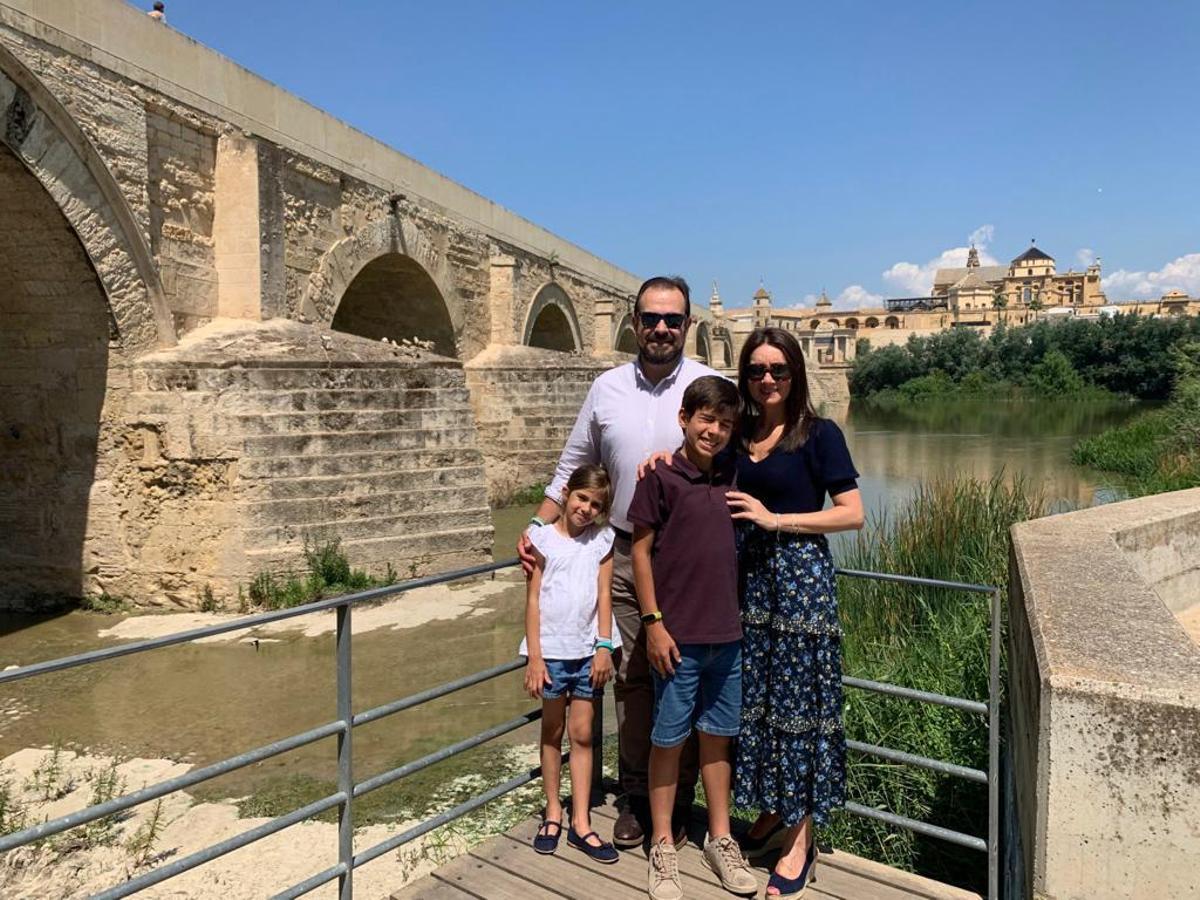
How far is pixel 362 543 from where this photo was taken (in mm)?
7906

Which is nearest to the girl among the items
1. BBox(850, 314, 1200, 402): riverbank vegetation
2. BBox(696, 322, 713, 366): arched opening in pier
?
BBox(696, 322, 713, 366): arched opening in pier

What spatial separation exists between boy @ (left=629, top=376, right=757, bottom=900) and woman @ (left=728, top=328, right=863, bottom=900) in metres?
0.06

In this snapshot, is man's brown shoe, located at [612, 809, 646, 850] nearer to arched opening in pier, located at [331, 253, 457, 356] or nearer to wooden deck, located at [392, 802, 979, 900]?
wooden deck, located at [392, 802, 979, 900]

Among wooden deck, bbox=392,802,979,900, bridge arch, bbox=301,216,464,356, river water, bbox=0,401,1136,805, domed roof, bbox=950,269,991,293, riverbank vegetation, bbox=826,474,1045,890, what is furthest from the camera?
domed roof, bbox=950,269,991,293

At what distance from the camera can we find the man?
2674 millimetres

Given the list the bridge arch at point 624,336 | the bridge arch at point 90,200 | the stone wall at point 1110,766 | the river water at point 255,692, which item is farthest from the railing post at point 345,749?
the bridge arch at point 624,336

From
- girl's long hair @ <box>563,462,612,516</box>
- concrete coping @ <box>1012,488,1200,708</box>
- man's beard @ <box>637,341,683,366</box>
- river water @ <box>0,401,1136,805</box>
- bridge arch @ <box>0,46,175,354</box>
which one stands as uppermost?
bridge arch @ <box>0,46,175,354</box>

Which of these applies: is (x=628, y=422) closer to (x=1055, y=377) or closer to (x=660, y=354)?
(x=660, y=354)

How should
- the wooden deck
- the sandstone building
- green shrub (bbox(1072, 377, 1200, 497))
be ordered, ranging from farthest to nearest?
the sandstone building → green shrub (bbox(1072, 377, 1200, 497)) → the wooden deck

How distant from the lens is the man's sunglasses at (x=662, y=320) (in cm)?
267

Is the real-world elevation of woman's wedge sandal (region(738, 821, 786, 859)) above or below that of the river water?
above

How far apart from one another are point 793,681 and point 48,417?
764 centimetres

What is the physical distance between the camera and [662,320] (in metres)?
2.67

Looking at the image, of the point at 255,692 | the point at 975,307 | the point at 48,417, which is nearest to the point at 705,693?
the point at 255,692
